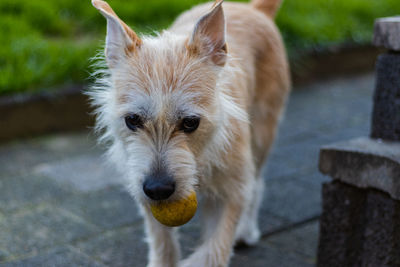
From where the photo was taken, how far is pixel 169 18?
8188 millimetres

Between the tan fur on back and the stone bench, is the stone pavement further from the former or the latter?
the tan fur on back

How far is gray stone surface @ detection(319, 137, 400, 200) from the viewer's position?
9.45ft

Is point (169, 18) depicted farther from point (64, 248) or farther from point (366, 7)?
point (64, 248)

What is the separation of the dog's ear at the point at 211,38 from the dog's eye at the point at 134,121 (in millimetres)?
508

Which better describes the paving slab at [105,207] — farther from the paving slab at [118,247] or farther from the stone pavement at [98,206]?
the paving slab at [118,247]

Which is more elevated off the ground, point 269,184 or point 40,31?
point 40,31

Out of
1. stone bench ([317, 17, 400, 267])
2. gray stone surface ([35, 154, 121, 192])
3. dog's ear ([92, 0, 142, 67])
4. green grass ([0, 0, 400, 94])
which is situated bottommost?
gray stone surface ([35, 154, 121, 192])

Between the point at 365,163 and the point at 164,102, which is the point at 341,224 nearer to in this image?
the point at 365,163

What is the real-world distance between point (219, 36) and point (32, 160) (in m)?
3.21

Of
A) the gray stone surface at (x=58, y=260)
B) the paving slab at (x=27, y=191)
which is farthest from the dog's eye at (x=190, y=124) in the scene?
the paving slab at (x=27, y=191)

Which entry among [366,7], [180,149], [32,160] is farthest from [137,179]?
[366,7]

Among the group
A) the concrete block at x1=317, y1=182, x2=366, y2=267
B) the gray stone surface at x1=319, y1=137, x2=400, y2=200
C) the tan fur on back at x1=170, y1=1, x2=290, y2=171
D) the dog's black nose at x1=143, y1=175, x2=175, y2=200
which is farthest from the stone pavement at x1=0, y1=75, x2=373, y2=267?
the dog's black nose at x1=143, y1=175, x2=175, y2=200

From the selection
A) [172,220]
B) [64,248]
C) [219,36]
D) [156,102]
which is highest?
[219,36]

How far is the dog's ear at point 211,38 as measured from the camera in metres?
2.89
